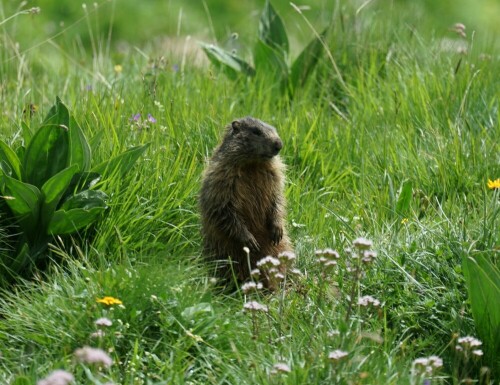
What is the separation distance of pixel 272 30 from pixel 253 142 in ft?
7.50

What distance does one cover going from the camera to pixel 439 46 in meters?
7.27

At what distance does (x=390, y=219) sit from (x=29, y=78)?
283cm

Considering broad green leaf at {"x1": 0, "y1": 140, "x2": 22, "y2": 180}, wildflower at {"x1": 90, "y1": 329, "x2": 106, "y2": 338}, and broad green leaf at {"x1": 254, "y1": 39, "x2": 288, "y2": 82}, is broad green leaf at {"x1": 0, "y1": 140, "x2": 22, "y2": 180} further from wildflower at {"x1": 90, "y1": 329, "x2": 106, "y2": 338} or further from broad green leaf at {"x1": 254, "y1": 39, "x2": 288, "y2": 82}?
broad green leaf at {"x1": 254, "y1": 39, "x2": 288, "y2": 82}

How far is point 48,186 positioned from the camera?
4.88 metres

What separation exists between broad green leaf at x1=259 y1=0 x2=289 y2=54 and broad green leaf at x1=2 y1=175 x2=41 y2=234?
2831mm

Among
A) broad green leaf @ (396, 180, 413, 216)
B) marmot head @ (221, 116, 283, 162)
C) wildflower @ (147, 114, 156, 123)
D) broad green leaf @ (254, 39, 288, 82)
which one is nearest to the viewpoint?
marmot head @ (221, 116, 283, 162)

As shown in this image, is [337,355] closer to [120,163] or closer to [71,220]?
[71,220]

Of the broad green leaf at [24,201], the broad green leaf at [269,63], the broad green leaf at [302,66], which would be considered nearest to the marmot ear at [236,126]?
the broad green leaf at [24,201]

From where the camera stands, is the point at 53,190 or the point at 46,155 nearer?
the point at 53,190

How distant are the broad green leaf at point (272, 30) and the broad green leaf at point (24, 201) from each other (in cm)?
283

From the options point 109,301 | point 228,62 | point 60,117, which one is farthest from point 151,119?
point 109,301

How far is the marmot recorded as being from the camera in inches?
202

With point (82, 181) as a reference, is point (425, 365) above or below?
below

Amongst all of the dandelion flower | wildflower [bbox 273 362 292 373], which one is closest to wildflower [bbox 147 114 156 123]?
the dandelion flower
